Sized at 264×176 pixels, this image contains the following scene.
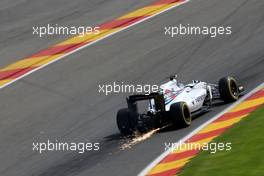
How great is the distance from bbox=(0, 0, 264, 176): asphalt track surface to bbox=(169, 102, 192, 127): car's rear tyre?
6.2 inches

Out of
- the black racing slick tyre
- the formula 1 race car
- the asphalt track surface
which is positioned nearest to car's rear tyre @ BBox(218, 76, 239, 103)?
the formula 1 race car

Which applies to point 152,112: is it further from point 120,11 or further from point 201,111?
→ point 120,11

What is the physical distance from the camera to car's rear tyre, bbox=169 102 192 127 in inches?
593

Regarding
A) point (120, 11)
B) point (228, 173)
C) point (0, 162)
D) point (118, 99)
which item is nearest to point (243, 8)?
point (120, 11)

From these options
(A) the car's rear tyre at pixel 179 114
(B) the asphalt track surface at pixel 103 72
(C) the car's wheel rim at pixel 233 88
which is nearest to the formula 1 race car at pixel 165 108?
(A) the car's rear tyre at pixel 179 114

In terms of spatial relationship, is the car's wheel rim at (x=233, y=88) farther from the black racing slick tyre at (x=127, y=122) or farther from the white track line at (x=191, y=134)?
the black racing slick tyre at (x=127, y=122)

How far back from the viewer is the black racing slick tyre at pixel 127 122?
15.4 m

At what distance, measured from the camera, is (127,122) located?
1543cm

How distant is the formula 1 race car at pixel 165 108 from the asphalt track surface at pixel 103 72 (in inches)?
11.1

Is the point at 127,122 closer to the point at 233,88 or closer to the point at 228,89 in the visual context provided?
the point at 228,89

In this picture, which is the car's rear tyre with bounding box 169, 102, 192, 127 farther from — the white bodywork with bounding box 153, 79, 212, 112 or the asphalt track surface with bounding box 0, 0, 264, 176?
the white bodywork with bounding box 153, 79, 212, 112

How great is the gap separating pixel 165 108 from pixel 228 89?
168 centimetres

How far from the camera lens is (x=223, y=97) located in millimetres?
16594

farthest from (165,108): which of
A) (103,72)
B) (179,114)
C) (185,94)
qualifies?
(103,72)
